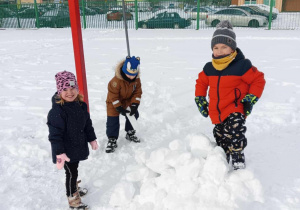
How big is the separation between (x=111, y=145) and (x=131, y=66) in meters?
0.93

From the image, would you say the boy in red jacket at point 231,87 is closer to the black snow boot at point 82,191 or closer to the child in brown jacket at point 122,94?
the child in brown jacket at point 122,94

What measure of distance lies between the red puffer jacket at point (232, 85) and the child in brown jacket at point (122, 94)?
0.82 meters

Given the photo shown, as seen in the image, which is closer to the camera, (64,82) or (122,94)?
(64,82)

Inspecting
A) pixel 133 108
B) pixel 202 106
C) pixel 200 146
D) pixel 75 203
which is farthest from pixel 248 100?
pixel 75 203

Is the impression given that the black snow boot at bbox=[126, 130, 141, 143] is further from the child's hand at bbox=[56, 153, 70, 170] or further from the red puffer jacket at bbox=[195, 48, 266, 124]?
the child's hand at bbox=[56, 153, 70, 170]

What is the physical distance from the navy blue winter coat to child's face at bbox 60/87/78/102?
1.4 inches

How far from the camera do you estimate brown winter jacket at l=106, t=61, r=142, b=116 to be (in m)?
3.17

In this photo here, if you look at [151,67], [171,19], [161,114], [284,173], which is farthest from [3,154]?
[171,19]

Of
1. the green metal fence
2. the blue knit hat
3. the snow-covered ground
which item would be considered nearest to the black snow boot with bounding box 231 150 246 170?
the snow-covered ground

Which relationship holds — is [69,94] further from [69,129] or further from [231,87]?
[231,87]

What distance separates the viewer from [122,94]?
3.26 m

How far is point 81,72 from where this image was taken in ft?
10.9

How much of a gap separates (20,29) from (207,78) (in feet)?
52.1

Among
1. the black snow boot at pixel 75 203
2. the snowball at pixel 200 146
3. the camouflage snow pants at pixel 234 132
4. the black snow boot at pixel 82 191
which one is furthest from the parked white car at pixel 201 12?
the black snow boot at pixel 75 203
